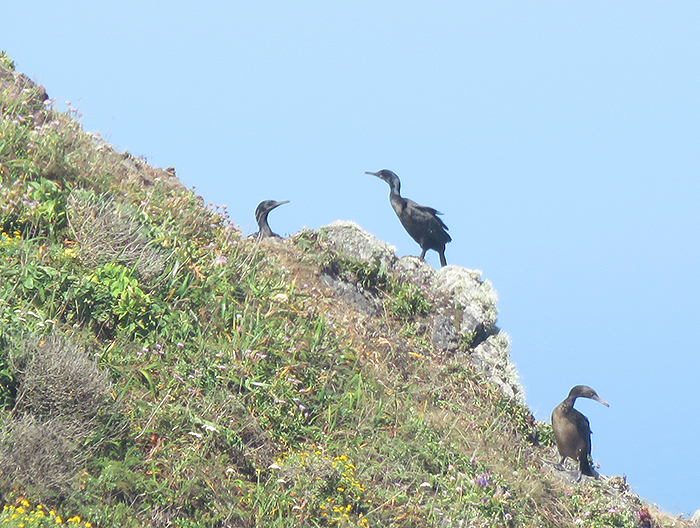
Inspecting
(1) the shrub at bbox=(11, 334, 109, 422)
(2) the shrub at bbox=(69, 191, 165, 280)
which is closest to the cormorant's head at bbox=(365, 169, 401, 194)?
(2) the shrub at bbox=(69, 191, 165, 280)

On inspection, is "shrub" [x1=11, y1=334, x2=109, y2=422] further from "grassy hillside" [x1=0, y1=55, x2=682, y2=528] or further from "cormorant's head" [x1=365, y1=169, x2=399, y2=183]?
"cormorant's head" [x1=365, y1=169, x2=399, y2=183]

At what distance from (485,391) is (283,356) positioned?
3.80 m

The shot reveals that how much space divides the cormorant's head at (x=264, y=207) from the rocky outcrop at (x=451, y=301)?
75.7 inches

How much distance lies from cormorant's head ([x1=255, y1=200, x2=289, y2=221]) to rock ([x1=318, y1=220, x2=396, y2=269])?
6.20 ft

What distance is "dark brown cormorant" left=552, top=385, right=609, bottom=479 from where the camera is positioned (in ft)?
30.8

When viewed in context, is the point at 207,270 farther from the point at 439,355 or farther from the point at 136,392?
the point at 439,355

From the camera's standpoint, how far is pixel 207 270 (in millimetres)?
7414

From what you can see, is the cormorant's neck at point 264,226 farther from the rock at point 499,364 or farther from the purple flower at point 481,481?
the purple flower at point 481,481

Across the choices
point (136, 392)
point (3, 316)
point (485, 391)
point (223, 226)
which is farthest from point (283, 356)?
point (485, 391)

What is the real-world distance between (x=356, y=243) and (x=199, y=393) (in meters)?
5.97

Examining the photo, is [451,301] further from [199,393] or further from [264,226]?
[199,393]

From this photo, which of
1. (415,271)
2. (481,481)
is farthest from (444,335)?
(481,481)

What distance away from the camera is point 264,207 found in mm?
13328

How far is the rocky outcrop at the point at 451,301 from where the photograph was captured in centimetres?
1030
